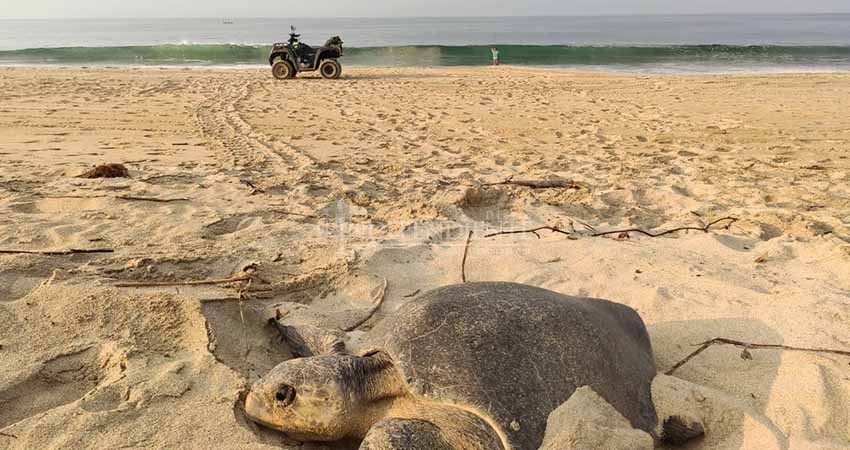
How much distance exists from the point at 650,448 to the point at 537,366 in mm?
434

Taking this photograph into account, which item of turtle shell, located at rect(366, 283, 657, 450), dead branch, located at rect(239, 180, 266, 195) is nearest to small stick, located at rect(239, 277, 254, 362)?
turtle shell, located at rect(366, 283, 657, 450)

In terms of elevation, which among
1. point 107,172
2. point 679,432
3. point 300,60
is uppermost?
point 300,60

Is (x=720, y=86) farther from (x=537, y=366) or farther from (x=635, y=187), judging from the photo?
(x=537, y=366)

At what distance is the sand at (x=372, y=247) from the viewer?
6.84ft

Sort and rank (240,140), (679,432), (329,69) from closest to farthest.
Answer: (679,432)
(240,140)
(329,69)

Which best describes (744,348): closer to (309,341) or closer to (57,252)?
(309,341)

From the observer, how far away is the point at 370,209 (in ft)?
13.9

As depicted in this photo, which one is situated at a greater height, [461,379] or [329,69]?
[329,69]

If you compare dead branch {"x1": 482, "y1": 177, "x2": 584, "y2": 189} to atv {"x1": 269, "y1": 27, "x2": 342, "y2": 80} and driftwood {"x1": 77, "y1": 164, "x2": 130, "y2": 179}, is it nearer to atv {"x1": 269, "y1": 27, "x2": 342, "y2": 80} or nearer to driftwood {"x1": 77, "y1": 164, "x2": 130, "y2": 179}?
driftwood {"x1": 77, "y1": 164, "x2": 130, "y2": 179}

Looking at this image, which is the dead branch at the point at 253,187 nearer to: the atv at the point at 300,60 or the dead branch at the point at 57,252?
the dead branch at the point at 57,252

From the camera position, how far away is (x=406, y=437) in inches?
68.3

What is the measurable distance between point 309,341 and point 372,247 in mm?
1175

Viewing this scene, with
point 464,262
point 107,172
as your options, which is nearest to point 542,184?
point 464,262

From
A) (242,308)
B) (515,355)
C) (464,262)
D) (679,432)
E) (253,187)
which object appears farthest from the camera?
(253,187)
